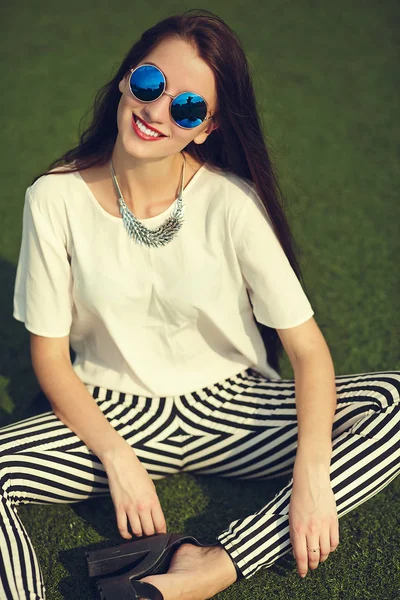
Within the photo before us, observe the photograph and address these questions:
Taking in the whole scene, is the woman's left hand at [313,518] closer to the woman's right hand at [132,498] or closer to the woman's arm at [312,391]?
the woman's arm at [312,391]

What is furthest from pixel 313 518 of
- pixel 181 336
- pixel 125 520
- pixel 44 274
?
pixel 44 274

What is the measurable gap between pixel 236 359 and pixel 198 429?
0.33m

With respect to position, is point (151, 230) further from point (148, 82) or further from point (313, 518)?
point (313, 518)

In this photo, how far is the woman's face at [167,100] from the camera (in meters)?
2.66

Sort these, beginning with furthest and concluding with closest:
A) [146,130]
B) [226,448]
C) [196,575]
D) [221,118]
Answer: [226,448] < [221,118] < [146,130] < [196,575]

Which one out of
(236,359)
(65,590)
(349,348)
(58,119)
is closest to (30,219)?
(236,359)

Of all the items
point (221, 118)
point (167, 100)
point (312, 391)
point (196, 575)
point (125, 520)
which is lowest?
point (196, 575)

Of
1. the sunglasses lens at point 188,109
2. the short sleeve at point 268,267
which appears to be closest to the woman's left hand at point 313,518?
the short sleeve at point 268,267

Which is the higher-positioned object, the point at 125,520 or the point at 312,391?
the point at 312,391

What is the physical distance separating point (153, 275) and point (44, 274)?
1.30 ft

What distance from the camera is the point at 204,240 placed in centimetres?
291

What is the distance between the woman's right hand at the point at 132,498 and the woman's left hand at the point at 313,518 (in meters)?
0.47

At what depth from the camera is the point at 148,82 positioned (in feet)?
8.66

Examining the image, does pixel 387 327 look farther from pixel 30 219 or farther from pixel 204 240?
pixel 30 219
